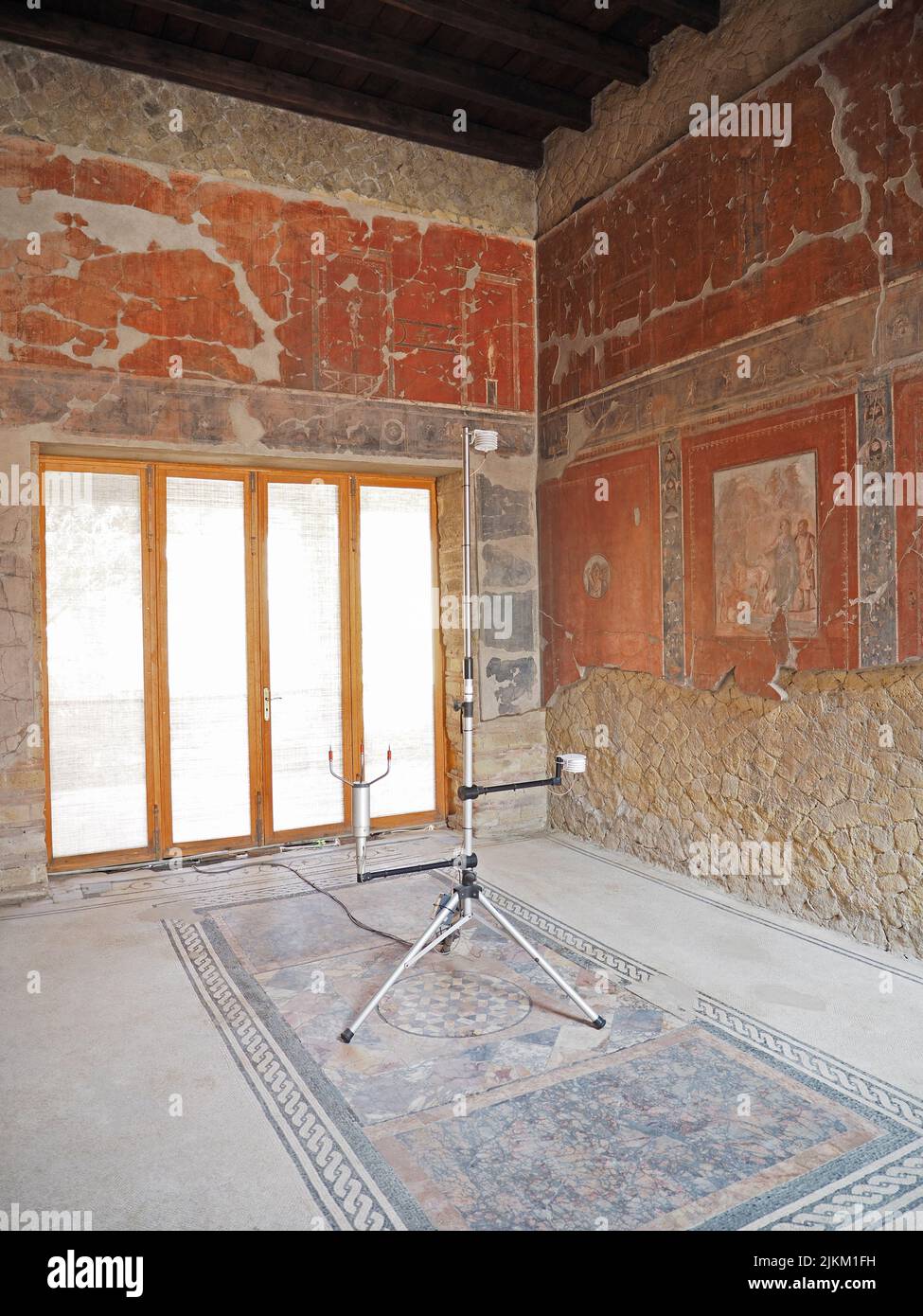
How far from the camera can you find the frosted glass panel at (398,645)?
15.6 feet

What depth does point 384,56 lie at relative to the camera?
392 centimetres

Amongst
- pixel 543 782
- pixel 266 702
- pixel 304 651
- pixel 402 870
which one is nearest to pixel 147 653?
pixel 266 702

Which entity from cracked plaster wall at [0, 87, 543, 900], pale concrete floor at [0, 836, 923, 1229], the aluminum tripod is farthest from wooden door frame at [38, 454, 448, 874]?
the aluminum tripod

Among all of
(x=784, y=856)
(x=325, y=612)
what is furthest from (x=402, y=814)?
(x=784, y=856)

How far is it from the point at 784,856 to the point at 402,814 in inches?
84.4

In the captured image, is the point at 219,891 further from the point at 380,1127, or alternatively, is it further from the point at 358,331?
the point at 358,331

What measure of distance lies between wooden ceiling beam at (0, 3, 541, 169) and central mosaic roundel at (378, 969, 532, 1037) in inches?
155

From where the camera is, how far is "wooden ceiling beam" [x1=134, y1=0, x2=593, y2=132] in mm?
3582

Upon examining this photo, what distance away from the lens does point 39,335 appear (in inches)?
149

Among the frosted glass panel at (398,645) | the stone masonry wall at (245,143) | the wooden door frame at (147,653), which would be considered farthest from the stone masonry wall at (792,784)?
the stone masonry wall at (245,143)

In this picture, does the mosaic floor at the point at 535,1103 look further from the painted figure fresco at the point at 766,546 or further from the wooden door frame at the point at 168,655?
the painted figure fresco at the point at 766,546

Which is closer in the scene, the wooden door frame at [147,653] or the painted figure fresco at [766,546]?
the painted figure fresco at [766,546]

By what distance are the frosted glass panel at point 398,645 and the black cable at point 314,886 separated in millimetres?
669

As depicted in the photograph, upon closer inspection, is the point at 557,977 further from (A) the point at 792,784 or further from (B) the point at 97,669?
(B) the point at 97,669
